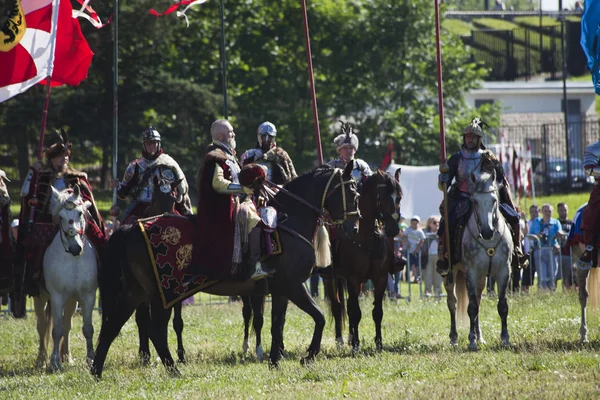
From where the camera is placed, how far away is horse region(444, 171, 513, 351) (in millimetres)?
13672

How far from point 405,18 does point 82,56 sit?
30.8 meters

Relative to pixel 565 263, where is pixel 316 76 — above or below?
above

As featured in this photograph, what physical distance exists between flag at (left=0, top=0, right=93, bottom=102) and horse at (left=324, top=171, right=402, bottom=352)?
4.79 m

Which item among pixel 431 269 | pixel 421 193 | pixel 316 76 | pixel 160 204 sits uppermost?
pixel 316 76

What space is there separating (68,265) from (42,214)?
34.7 inches

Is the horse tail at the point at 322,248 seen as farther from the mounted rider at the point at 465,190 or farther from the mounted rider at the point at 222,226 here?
the mounted rider at the point at 465,190

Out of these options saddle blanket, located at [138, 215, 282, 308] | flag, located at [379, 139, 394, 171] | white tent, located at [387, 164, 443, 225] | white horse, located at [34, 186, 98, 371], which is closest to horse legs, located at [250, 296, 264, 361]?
saddle blanket, located at [138, 215, 282, 308]

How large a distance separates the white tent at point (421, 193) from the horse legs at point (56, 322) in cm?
1637

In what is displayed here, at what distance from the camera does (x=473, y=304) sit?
45.6 feet

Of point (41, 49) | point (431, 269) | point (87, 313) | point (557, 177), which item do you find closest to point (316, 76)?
point (557, 177)

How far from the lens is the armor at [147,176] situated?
553 inches

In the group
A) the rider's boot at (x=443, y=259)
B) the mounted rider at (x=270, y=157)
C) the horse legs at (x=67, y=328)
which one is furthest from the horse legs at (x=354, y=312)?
the horse legs at (x=67, y=328)

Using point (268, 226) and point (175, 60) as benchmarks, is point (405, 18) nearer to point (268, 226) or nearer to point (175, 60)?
point (175, 60)

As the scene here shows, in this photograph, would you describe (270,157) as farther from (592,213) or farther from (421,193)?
(421,193)
